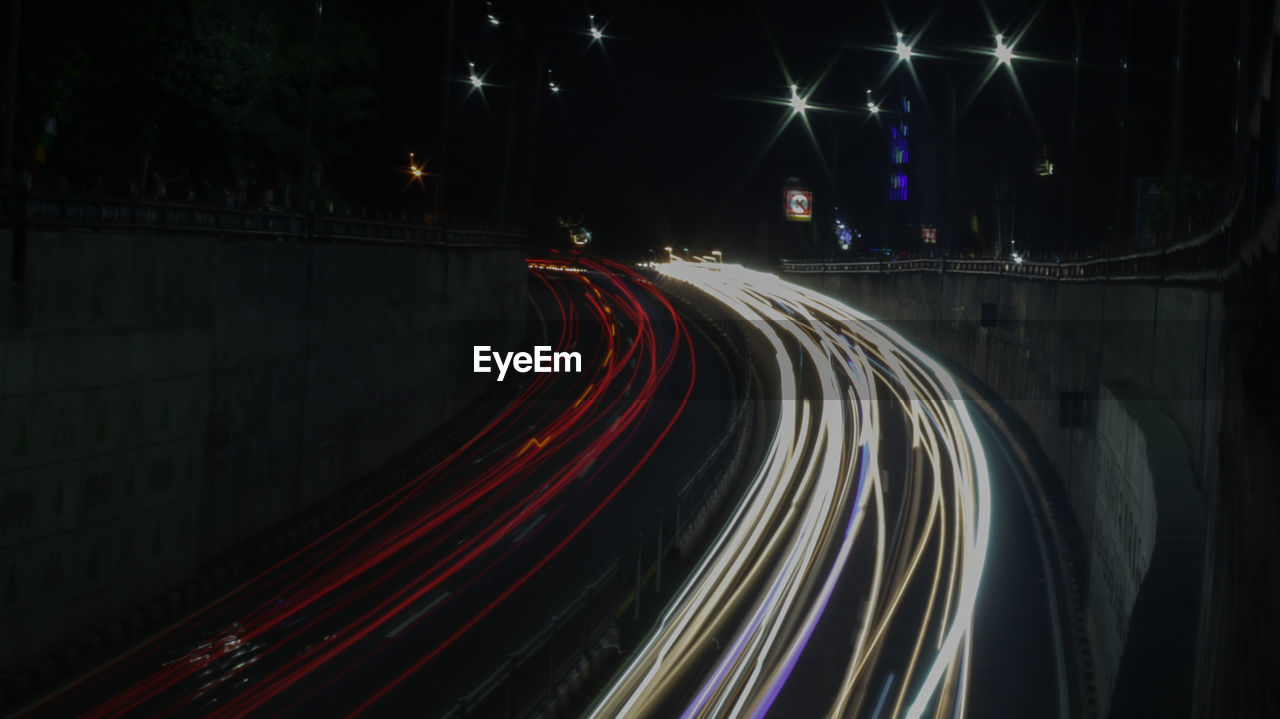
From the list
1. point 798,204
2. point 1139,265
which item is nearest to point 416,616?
point 1139,265

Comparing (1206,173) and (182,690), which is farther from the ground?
(1206,173)

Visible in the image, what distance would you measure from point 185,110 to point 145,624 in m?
16.2

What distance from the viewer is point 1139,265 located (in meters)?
22.7

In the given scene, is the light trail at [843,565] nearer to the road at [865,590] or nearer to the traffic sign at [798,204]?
the road at [865,590]

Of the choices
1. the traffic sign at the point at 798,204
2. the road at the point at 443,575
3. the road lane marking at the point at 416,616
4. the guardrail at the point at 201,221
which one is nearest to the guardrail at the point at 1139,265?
the road at the point at 443,575

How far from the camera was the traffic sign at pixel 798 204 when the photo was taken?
94750 millimetres

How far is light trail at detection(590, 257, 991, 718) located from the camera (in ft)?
59.3

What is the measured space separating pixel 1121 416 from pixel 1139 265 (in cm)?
513

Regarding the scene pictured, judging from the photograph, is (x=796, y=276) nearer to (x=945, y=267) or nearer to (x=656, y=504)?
(x=945, y=267)

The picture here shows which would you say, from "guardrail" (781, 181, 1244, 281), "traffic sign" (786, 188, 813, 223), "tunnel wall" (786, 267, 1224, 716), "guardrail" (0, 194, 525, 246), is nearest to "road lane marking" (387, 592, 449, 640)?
"guardrail" (0, 194, 525, 246)

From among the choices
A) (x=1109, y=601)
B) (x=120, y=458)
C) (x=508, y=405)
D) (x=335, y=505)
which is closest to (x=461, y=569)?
(x=335, y=505)

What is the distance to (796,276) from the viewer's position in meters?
71.2

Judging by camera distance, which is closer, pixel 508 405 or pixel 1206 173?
pixel 1206 173

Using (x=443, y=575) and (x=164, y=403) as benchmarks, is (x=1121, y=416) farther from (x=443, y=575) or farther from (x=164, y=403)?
(x=164, y=403)
